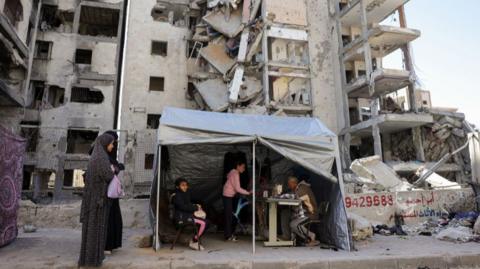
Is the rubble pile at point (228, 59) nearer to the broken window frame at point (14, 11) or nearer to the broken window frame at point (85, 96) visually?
the broken window frame at point (85, 96)

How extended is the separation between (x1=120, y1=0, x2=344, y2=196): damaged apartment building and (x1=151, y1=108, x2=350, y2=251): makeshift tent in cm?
1345

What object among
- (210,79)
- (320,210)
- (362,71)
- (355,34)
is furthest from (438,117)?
(320,210)

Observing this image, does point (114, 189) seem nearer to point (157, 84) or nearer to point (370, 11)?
point (157, 84)

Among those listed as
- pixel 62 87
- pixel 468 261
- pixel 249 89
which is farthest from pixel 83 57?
pixel 468 261

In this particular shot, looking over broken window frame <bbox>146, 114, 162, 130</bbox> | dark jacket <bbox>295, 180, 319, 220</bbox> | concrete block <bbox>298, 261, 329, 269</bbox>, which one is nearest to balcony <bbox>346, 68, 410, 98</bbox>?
broken window frame <bbox>146, 114, 162, 130</bbox>

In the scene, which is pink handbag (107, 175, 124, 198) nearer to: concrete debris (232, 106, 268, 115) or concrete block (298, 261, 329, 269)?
concrete block (298, 261, 329, 269)

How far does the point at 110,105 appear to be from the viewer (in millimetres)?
23938

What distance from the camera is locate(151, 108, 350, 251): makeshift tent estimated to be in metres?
6.65

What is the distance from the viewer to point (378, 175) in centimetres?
1381

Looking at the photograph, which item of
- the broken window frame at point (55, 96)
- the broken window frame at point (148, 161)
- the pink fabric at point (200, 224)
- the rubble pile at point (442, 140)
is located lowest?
the pink fabric at point (200, 224)

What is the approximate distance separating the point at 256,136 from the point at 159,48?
869 inches

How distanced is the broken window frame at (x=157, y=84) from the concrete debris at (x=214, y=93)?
2.77m

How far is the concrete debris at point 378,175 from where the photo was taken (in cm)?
1331

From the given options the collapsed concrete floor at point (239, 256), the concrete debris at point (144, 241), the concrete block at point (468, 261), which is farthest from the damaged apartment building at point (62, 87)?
the concrete block at point (468, 261)
